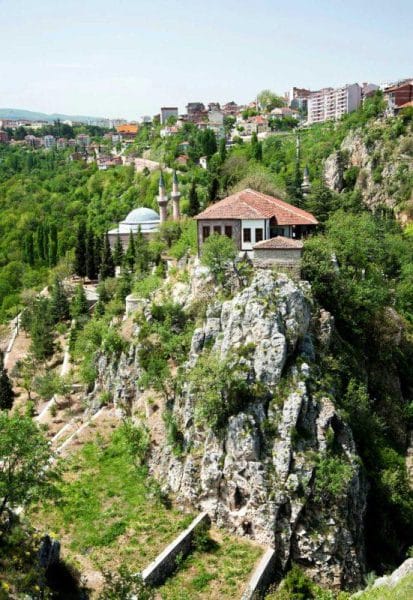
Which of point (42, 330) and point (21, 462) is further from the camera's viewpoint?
point (42, 330)

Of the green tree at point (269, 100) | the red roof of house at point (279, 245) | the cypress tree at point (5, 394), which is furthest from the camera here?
the green tree at point (269, 100)

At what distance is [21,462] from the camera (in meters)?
19.0

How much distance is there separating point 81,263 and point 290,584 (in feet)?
133

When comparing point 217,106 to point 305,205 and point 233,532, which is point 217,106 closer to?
point 305,205

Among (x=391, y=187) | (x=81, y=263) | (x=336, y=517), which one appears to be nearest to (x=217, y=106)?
(x=391, y=187)

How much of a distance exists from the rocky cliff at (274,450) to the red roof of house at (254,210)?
20.1 ft

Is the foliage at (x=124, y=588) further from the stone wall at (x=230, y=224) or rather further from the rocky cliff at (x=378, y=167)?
the rocky cliff at (x=378, y=167)

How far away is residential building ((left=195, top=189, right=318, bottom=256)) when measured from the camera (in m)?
33.6

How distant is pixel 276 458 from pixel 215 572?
16.3ft

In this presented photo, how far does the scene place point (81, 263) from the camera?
57.9m

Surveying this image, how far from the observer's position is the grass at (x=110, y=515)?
22.6 m

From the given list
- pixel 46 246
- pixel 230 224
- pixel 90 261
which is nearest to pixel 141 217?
pixel 90 261

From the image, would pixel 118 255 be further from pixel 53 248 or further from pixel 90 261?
pixel 53 248

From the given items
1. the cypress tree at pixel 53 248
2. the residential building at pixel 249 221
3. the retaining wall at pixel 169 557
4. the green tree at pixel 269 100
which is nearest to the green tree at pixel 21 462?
the retaining wall at pixel 169 557
